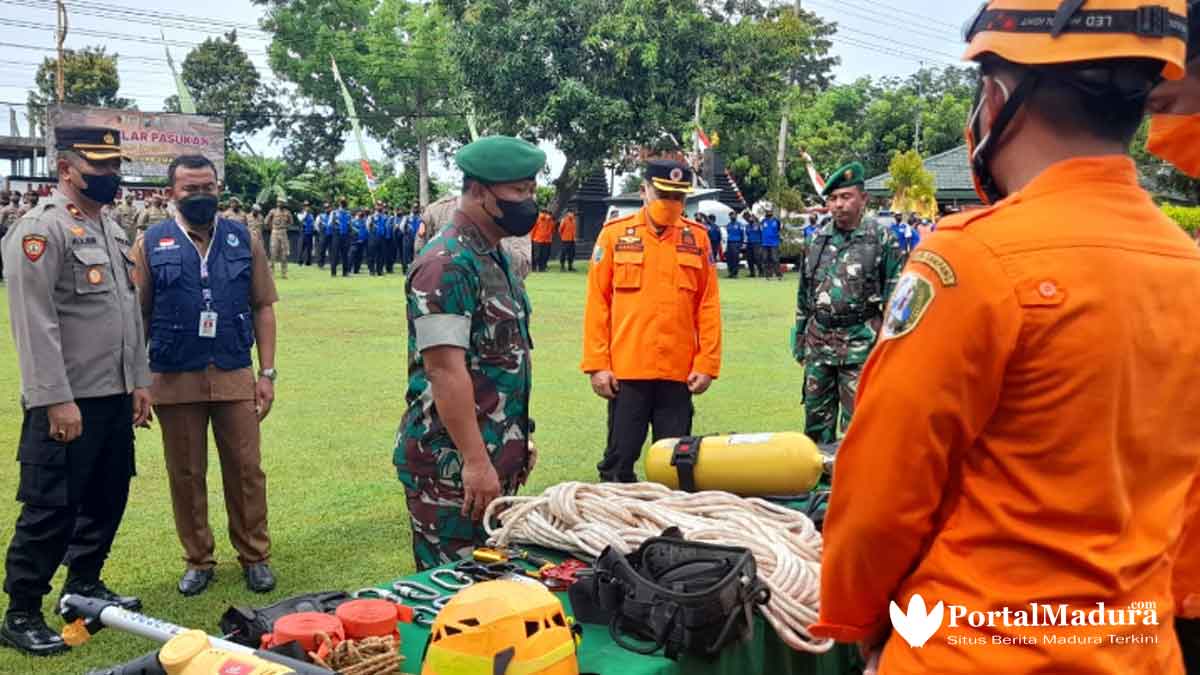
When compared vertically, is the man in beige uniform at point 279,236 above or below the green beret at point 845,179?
below

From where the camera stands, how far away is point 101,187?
4.56 meters

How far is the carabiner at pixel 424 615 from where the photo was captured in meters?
2.64

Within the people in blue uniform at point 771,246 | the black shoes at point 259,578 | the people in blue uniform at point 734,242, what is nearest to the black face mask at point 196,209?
the black shoes at point 259,578

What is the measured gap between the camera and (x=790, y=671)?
9.44 ft

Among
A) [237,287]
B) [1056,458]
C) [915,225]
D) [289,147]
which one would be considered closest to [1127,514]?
[1056,458]

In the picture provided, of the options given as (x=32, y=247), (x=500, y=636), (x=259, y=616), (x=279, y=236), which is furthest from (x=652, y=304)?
(x=279, y=236)

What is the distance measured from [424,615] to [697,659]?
0.73 meters

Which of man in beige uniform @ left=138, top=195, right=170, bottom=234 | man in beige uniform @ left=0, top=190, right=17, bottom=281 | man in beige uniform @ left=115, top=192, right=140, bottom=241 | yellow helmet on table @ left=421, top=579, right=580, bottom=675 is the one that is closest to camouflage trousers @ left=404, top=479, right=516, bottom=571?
yellow helmet on table @ left=421, top=579, right=580, bottom=675

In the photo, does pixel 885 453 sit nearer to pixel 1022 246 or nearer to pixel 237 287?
pixel 1022 246

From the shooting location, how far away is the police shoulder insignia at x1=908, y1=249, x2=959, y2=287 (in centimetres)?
147

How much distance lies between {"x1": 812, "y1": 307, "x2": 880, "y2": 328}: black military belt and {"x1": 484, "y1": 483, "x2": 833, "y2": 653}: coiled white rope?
300 cm

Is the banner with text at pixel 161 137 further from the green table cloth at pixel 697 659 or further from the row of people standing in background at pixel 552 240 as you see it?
the green table cloth at pixel 697 659

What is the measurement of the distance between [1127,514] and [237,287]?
14.4 ft

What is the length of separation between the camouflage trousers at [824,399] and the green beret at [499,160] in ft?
10.8
